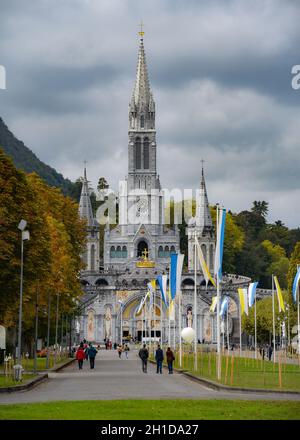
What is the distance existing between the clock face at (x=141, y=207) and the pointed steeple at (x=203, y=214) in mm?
8620

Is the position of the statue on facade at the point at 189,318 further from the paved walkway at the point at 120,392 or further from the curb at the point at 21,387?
the curb at the point at 21,387

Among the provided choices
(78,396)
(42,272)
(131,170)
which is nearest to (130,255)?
(131,170)

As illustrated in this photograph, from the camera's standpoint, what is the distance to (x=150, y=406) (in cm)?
2788

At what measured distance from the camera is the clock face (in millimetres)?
165000

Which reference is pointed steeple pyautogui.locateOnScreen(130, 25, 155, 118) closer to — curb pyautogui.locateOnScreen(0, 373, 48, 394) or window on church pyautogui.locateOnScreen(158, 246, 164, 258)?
window on church pyautogui.locateOnScreen(158, 246, 164, 258)

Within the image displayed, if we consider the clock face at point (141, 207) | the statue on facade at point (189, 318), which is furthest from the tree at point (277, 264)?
the statue on facade at point (189, 318)

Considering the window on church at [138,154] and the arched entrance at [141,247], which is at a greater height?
the window on church at [138,154]

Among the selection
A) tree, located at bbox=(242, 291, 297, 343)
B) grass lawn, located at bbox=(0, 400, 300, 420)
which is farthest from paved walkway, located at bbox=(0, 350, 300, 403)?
tree, located at bbox=(242, 291, 297, 343)

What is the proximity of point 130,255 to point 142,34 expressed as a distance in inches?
1427

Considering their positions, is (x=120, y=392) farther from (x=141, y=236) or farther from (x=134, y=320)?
(x=141, y=236)

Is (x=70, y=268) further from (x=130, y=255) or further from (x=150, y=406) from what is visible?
(x=130, y=255)

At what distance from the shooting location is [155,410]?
26.4 m

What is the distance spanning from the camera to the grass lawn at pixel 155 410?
24.4 metres

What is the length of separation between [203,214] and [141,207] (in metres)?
10.1
